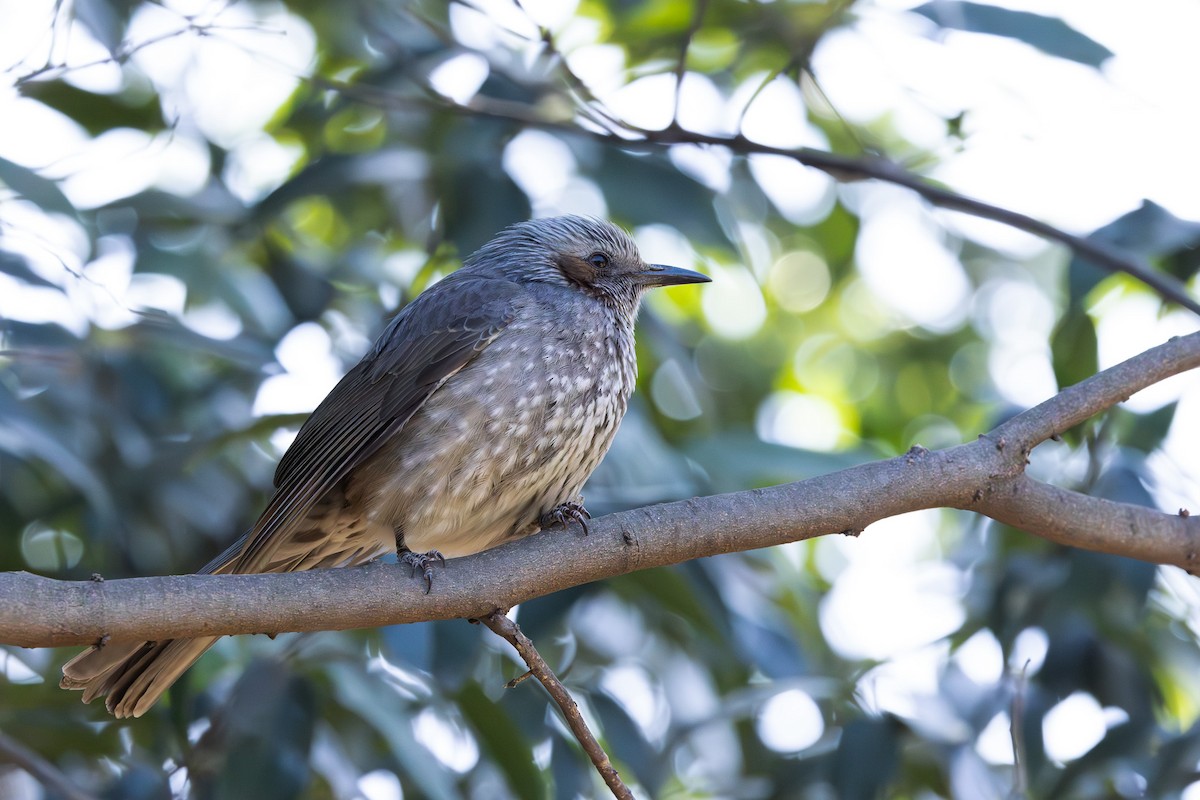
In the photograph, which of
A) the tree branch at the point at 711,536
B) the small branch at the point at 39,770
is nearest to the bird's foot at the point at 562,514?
the tree branch at the point at 711,536

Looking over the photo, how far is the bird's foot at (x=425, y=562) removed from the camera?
2895 mm

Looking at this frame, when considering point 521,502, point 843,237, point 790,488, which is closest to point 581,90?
point 521,502

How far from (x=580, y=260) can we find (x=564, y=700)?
1.94 metres

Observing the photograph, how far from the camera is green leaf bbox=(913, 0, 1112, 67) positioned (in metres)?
4.08

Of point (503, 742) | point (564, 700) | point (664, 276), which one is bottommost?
point (503, 742)

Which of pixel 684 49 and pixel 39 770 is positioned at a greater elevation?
pixel 684 49

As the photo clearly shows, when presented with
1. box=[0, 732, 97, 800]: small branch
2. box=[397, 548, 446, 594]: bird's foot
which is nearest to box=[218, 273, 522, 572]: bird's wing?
box=[397, 548, 446, 594]: bird's foot

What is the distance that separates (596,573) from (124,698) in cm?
138

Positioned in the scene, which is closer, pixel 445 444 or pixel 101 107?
pixel 445 444

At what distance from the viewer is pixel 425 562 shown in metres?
3.01

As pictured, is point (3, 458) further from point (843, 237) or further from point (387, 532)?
point (843, 237)

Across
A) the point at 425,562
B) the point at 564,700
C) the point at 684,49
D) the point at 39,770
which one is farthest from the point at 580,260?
the point at 39,770

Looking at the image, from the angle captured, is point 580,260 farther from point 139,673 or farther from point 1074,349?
point 139,673

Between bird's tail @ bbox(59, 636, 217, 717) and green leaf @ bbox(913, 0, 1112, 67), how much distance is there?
301 centimetres
